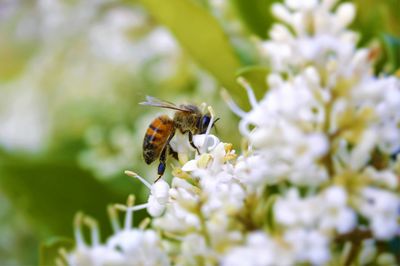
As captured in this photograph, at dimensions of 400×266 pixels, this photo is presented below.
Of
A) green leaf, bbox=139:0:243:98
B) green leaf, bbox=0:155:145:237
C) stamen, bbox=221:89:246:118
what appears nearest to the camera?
stamen, bbox=221:89:246:118

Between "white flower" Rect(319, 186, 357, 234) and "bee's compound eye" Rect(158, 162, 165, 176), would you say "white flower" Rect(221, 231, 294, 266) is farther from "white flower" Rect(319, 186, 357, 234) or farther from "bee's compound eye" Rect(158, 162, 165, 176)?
"bee's compound eye" Rect(158, 162, 165, 176)

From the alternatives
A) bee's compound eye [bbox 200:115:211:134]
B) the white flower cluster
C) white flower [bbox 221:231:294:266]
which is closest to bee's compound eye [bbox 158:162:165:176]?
bee's compound eye [bbox 200:115:211:134]

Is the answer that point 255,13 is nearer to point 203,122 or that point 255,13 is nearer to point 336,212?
point 203,122

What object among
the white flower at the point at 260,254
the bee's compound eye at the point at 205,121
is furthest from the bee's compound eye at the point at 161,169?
the white flower at the point at 260,254

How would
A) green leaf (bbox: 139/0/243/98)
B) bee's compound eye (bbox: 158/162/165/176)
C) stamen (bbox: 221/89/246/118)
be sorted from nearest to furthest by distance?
stamen (bbox: 221/89/246/118), bee's compound eye (bbox: 158/162/165/176), green leaf (bbox: 139/0/243/98)

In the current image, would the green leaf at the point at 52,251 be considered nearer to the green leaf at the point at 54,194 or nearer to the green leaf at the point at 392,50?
the green leaf at the point at 54,194

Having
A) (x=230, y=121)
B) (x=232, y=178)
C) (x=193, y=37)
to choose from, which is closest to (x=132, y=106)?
(x=230, y=121)

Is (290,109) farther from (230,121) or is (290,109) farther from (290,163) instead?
(230,121)

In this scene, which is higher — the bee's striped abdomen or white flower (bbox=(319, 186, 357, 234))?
the bee's striped abdomen
